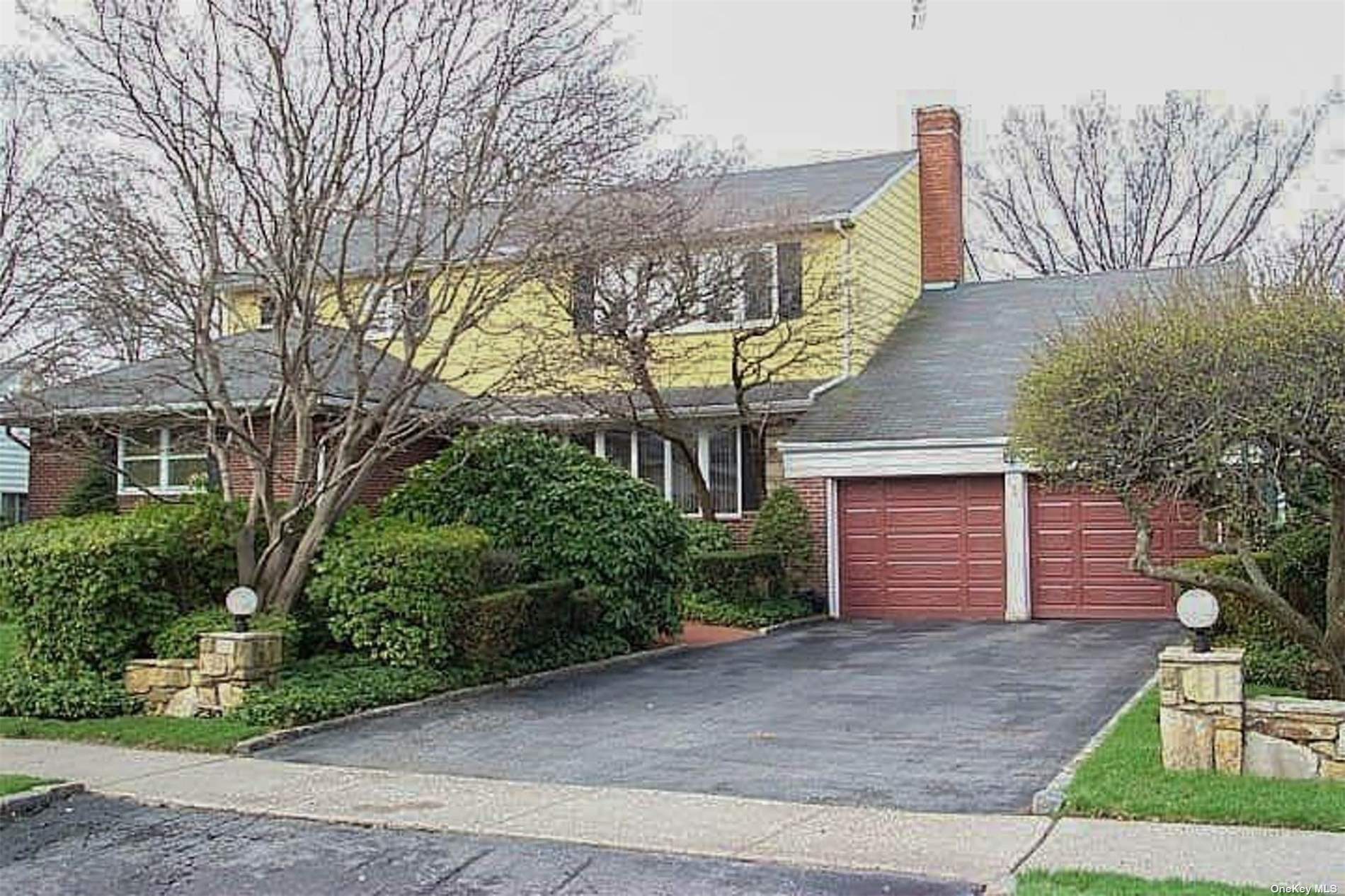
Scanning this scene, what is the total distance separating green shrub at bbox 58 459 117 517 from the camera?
73.8 ft

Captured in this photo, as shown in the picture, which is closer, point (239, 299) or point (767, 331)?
point (239, 299)

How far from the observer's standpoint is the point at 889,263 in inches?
970

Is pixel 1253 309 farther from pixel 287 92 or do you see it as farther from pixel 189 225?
pixel 189 225

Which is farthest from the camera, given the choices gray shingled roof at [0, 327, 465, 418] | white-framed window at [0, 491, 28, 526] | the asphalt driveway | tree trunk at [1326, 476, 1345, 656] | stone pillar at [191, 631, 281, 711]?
white-framed window at [0, 491, 28, 526]

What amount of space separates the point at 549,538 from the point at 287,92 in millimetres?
5416

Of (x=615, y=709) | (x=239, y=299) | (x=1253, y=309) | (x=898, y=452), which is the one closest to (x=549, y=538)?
(x=615, y=709)

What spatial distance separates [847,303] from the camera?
22.7 m

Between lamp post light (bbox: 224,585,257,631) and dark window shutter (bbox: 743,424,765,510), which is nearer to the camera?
lamp post light (bbox: 224,585,257,631)

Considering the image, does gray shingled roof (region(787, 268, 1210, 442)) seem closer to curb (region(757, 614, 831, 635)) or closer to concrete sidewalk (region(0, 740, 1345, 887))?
curb (region(757, 614, 831, 635))

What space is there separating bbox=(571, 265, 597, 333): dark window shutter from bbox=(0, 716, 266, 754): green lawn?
8014mm

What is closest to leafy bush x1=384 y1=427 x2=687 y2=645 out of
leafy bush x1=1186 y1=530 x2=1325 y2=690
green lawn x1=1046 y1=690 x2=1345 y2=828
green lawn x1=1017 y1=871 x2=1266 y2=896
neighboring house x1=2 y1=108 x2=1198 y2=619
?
neighboring house x1=2 y1=108 x2=1198 y2=619

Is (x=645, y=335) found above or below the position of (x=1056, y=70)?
below

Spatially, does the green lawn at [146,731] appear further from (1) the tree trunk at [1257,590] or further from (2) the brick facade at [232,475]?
(2) the brick facade at [232,475]

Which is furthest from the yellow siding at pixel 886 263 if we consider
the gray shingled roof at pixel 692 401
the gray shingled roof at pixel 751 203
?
the gray shingled roof at pixel 692 401
